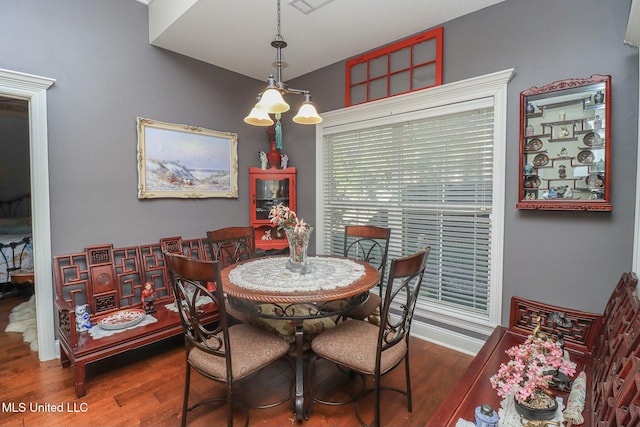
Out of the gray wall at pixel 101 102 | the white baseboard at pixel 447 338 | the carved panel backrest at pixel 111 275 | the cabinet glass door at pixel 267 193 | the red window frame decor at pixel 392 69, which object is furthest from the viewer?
the cabinet glass door at pixel 267 193

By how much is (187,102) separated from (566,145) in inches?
133

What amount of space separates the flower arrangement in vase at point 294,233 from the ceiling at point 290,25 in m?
1.66

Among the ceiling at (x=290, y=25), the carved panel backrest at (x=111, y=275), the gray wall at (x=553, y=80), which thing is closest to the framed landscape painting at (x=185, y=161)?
the carved panel backrest at (x=111, y=275)

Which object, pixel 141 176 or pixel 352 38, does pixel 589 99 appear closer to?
pixel 352 38

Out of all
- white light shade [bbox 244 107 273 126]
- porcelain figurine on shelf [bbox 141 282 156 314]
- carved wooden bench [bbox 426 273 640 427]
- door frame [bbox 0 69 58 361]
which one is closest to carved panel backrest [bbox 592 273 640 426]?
carved wooden bench [bbox 426 273 640 427]

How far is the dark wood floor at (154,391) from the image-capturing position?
5.96ft

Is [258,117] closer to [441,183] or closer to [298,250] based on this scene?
[298,250]

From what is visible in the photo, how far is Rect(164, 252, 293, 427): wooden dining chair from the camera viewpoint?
1.52 metres

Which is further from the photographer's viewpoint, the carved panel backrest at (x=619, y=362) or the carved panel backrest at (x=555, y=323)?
the carved panel backrest at (x=555, y=323)

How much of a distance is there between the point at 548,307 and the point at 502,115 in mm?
1449

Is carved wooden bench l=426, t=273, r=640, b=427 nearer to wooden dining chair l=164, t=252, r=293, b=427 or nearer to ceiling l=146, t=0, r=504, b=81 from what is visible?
wooden dining chair l=164, t=252, r=293, b=427

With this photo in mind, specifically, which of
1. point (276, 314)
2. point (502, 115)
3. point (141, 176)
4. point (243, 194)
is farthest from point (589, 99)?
point (141, 176)

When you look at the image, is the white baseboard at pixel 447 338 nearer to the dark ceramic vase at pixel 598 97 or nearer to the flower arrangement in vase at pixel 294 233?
the flower arrangement in vase at pixel 294 233

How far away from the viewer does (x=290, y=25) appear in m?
2.65
